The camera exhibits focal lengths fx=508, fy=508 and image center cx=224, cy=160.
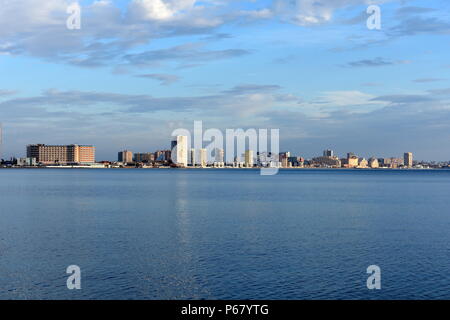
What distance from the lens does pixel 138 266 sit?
38.4m

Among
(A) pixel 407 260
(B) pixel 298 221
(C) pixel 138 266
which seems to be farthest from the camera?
(B) pixel 298 221

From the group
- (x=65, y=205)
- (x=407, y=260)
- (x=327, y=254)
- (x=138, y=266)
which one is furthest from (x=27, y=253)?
(x=65, y=205)

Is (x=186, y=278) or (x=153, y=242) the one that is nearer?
(x=186, y=278)

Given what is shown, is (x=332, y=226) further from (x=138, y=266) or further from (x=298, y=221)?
(x=138, y=266)

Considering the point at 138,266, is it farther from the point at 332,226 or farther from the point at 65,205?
the point at 65,205

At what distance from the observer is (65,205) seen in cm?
8925

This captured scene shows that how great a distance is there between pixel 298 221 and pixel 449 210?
33.4 meters
